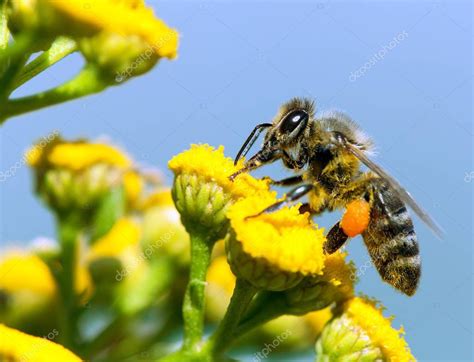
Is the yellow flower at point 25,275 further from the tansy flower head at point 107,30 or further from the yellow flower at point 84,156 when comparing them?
the tansy flower head at point 107,30

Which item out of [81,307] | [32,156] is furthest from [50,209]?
[81,307]

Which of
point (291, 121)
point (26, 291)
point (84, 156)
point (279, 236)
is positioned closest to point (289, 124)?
point (291, 121)

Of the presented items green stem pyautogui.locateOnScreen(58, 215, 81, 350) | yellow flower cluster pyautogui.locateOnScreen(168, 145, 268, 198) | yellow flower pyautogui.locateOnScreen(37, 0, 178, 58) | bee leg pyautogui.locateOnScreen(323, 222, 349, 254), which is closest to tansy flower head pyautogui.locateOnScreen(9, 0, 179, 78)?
yellow flower pyautogui.locateOnScreen(37, 0, 178, 58)

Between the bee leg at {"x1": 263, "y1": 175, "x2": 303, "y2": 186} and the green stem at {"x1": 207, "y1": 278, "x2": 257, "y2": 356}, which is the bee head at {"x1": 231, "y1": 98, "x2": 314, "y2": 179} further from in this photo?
the green stem at {"x1": 207, "y1": 278, "x2": 257, "y2": 356}

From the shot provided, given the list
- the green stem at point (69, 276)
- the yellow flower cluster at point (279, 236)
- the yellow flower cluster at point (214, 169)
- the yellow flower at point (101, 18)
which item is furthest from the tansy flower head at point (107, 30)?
the green stem at point (69, 276)

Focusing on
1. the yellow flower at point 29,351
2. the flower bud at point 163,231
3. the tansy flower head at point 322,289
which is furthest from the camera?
the flower bud at point 163,231

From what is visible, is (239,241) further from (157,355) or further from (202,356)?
(157,355)

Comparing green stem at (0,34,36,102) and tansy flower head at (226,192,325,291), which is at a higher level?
green stem at (0,34,36,102)
